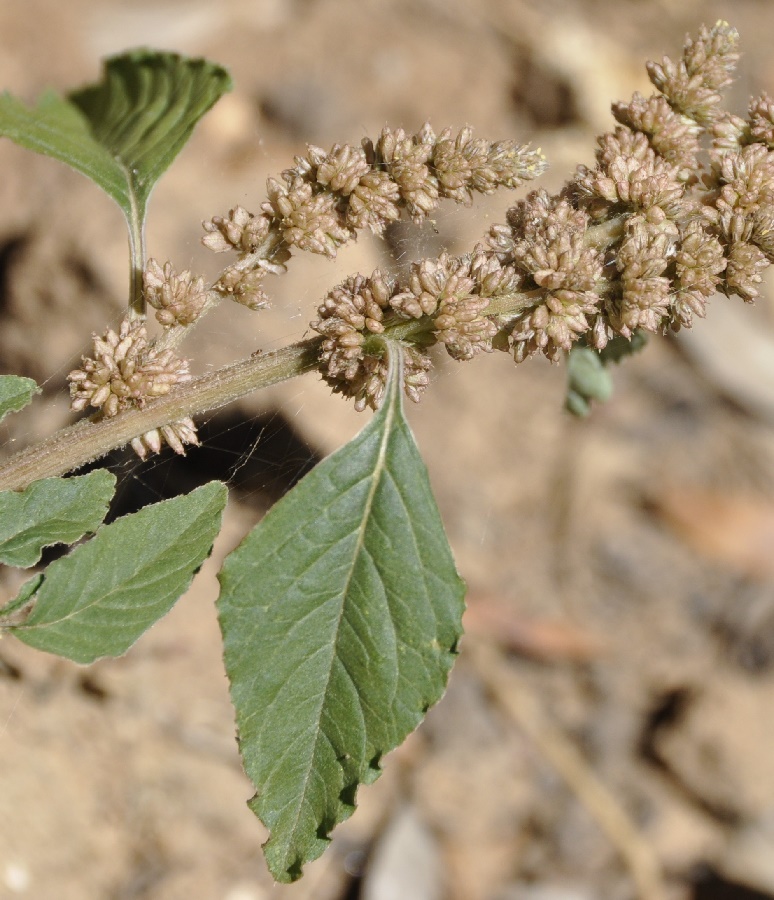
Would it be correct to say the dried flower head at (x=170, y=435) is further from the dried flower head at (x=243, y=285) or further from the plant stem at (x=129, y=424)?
the dried flower head at (x=243, y=285)

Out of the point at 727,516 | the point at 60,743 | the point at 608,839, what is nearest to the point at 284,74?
the point at 727,516

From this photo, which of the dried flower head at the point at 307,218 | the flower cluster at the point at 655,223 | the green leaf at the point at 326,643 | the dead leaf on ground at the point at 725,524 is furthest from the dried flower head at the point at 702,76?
the dead leaf on ground at the point at 725,524

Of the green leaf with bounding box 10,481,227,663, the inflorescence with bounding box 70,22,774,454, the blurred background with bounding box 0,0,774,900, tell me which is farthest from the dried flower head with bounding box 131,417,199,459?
the blurred background with bounding box 0,0,774,900

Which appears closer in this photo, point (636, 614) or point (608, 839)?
point (608, 839)

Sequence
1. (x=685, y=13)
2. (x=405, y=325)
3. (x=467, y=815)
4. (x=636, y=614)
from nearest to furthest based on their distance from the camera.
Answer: (x=405, y=325)
(x=467, y=815)
(x=636, y=614)
(x=685, y=13)

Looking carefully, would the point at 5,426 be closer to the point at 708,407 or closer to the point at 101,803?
the point at 101,803

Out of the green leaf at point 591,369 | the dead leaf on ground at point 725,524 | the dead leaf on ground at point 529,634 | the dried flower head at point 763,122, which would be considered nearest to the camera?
the dried flower head at point 763,122

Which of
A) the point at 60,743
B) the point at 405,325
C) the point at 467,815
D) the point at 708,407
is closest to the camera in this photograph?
the point at 405,325

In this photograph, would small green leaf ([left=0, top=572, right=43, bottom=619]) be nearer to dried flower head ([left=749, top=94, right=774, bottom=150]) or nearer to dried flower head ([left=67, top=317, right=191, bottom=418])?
dried flower head ([left=67, top=317, right=191, bottom=418])
